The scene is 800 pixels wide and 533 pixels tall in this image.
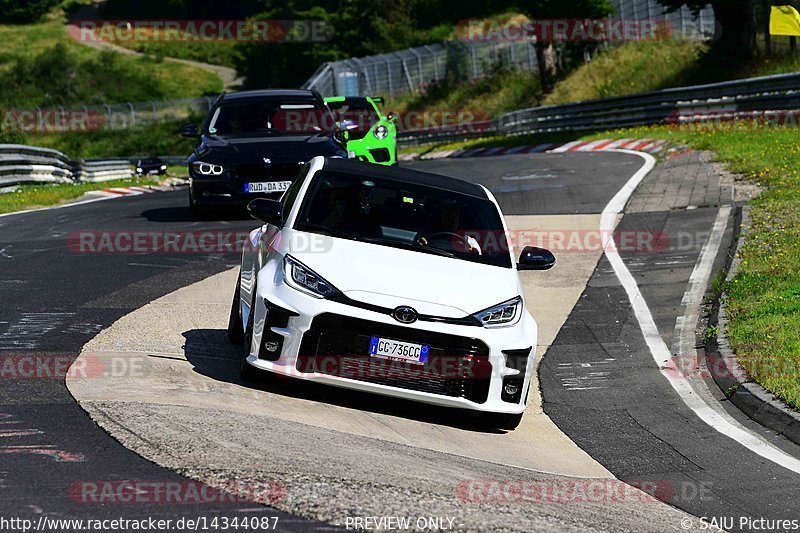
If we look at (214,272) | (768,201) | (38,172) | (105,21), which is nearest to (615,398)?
(214,272)

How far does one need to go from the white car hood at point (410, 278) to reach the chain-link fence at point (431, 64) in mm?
39935

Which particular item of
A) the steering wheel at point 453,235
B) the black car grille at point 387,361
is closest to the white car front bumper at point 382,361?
the black car grille at point 387,361

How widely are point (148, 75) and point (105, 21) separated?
22.5 metres

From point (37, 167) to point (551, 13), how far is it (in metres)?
23.9

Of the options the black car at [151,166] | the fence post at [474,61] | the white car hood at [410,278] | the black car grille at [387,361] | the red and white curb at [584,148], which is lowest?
the black car at [151,166]

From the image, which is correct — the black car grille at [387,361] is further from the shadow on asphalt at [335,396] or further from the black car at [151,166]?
the black car at [151,166]

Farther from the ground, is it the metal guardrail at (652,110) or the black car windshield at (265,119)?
the black car windshield at (265,119)

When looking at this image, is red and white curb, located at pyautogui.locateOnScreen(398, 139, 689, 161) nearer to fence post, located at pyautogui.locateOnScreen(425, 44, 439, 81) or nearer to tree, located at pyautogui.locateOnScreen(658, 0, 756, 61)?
tree, located at pyautogui.locateOnScreen(658, 0, 756, 61)

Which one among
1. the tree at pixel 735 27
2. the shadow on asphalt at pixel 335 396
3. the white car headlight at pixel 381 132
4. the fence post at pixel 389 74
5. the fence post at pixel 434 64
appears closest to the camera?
the shadow on asphalt at pixel 335 396

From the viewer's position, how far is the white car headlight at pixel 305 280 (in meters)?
7.69

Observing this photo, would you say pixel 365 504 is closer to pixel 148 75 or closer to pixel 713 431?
pixel 713 431

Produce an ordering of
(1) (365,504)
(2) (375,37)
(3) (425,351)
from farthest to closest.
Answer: (2) (375,37), (3) (425,351), (1) (365,504)

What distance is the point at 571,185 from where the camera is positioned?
21.5m

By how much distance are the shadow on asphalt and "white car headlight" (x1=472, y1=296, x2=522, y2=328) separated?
2.38ft
